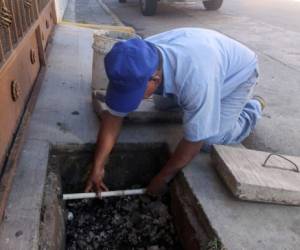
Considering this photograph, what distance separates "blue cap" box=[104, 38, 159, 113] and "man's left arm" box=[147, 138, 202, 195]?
0.47 m

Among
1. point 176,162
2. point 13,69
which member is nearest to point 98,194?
point 176,162

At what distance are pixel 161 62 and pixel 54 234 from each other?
1.11 m

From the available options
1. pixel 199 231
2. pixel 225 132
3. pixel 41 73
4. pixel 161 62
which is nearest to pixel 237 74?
pixel 225 132

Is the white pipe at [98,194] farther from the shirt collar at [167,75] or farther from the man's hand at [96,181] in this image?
the shirt collar at [167,75]

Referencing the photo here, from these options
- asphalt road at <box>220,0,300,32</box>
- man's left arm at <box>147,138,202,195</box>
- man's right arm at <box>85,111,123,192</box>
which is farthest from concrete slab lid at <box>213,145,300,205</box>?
asphalt road at <box>220,0,300,32</box>

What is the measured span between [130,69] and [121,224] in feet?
4.22

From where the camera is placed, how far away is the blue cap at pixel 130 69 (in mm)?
1641

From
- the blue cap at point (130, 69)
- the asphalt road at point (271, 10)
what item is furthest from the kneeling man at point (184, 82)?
the asphalt road at point (271, 10)

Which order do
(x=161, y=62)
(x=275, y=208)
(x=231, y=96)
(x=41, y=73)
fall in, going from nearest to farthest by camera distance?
(x=161, y=62) → (x=275, y=208) → (x=231, y=96) → (x=41, y=73)

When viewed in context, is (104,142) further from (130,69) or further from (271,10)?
(271,10)

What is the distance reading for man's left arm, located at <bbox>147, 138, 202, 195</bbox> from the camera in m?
2.06

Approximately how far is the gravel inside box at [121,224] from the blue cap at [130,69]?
1034 millimetres

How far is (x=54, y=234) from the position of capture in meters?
1.88

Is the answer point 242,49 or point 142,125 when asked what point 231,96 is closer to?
point 242,49
